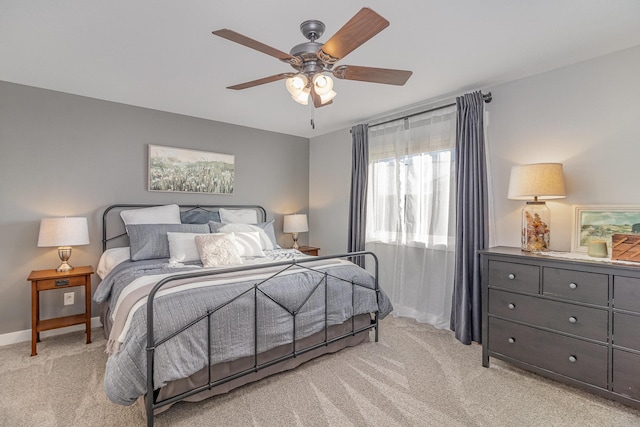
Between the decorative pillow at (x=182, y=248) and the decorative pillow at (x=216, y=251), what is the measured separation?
11 centimetres

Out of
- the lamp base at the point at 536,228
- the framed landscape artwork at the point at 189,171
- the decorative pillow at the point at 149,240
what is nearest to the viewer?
the lamp base at the point at 536,228

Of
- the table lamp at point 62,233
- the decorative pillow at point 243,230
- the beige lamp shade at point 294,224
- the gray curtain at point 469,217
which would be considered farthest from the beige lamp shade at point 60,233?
the gray curtain at point 469,217

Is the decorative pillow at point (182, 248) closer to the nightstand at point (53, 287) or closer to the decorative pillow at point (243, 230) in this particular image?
the decorative pillow at point (243, 230)

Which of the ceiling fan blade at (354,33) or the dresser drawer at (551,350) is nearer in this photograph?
the ceiling fan blade at (354,33)

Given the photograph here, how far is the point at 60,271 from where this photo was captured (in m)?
2.95

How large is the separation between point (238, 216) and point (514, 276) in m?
3.15

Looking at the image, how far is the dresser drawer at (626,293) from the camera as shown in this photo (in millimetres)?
1871

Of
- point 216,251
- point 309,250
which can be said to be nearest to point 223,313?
point 216,251

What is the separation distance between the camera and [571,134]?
2527mm

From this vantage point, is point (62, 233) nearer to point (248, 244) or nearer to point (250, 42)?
point (248, 244)

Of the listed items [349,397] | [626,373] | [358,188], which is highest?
[358,188]

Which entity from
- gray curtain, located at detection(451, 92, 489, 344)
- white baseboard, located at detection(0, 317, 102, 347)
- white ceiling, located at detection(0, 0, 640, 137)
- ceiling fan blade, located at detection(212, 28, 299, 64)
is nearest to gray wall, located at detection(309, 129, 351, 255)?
white ceiling, located at detection(0, 0, 640, 137)

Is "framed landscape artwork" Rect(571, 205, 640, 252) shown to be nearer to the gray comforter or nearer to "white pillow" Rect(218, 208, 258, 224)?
the gray comforter

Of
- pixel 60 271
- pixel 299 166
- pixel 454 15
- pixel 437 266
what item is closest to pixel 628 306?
pixel 437 266
